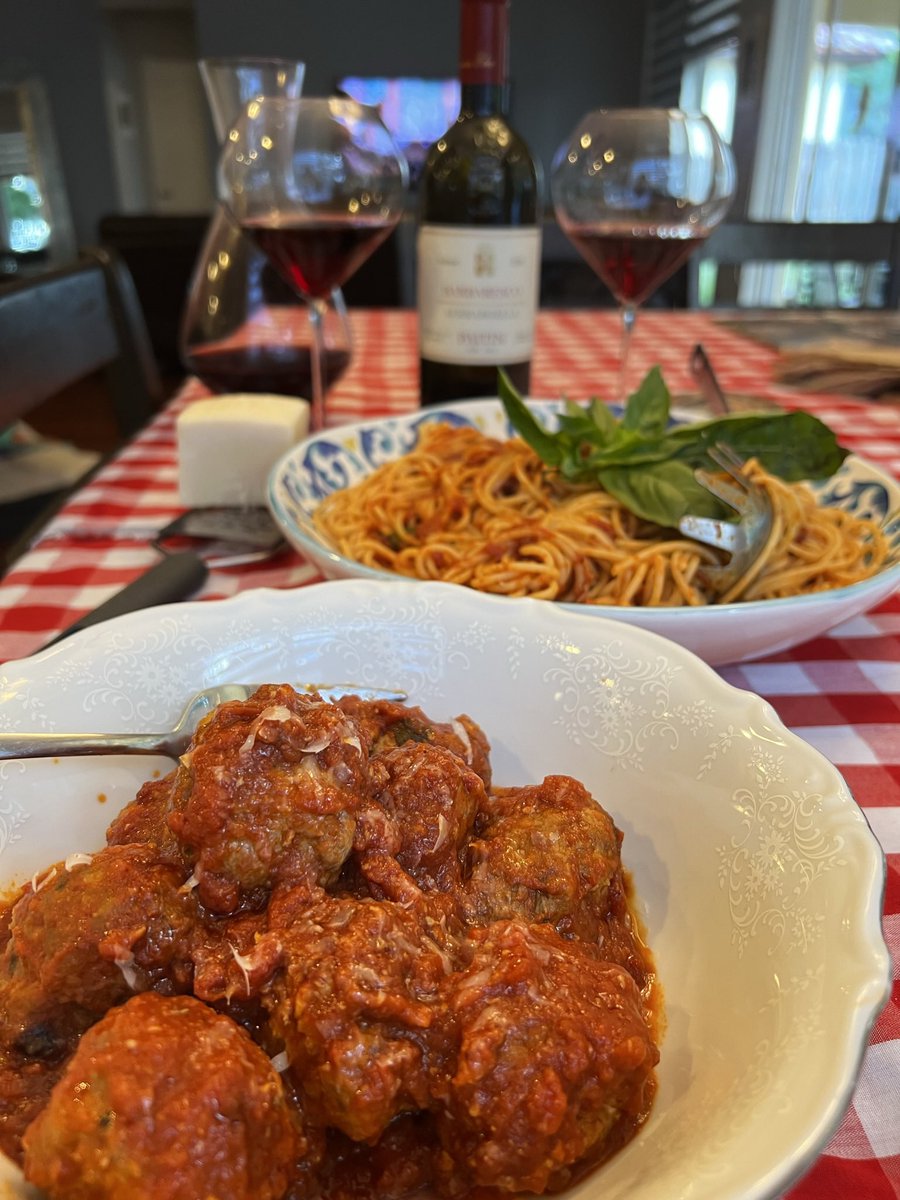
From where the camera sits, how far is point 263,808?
85 cm

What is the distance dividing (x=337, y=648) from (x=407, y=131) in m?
14.6

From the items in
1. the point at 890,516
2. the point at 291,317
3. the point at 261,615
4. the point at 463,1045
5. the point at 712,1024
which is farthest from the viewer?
the point at 291,317

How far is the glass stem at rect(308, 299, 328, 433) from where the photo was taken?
228 cm

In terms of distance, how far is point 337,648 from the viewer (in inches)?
49.1

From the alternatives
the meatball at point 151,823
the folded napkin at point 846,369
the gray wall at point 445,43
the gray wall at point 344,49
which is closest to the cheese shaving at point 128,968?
the meatball at point 151,823

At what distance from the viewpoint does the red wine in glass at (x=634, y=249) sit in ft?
7.31

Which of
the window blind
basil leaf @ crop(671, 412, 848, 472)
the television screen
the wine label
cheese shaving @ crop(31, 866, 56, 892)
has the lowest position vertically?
cheese shaving @ crop(31, 866, 56, 892)

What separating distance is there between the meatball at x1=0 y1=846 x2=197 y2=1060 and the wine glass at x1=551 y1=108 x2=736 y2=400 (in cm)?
195

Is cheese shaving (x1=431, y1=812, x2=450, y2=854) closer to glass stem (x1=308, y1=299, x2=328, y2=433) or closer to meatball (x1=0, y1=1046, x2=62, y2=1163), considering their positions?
meatball (x1=0, y1=1046, x2=62, y2=1163)

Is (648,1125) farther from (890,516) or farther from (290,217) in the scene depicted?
(290,217)

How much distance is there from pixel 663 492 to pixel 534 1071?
1.12 m

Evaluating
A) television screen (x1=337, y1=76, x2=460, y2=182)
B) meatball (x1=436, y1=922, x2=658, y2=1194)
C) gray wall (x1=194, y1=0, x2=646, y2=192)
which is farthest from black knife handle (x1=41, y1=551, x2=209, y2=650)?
gray wall (x1=194, y1=0, x2=646, y2=192)

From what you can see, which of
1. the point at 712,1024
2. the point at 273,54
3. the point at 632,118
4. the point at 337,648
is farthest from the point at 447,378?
the point at 273,54

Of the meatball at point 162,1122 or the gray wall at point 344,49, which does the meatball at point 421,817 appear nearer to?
the meatball at point 162,1122
